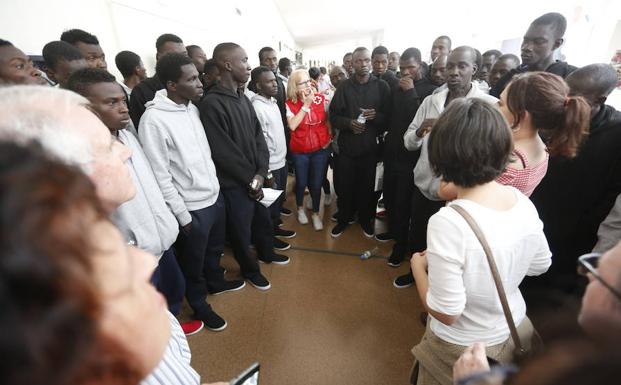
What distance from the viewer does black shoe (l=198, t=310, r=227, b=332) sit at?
1.94m

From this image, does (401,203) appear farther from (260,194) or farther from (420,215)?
(260,194)

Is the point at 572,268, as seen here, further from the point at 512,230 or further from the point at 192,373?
the point at 192,373

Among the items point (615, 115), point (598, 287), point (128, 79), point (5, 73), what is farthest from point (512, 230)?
point (128, 79)

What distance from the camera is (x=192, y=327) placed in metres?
1.93

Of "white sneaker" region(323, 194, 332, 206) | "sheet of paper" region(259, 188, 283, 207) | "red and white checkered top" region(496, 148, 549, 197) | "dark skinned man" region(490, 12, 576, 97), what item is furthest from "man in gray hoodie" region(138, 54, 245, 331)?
"dark skinned man" region(490, 12, 576, 97)

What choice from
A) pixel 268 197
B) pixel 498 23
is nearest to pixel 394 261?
pixel 268 197

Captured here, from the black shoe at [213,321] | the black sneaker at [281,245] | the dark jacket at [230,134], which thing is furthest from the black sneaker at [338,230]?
the black shoe at [213,321]

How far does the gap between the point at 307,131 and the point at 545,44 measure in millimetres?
2027

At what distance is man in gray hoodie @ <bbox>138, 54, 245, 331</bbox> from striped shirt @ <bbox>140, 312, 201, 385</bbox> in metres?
0.86

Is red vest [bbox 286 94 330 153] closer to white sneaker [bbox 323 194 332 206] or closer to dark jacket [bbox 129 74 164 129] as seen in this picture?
white sneaker [bbox 323 194 332 206]

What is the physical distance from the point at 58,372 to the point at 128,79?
9.49 ft

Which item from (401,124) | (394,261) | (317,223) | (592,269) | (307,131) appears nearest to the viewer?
(592,269)

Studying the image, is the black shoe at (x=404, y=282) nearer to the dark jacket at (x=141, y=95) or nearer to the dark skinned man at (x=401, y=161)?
the dark skinned man at (x=401, y=161)

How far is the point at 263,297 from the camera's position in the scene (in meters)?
2.24
